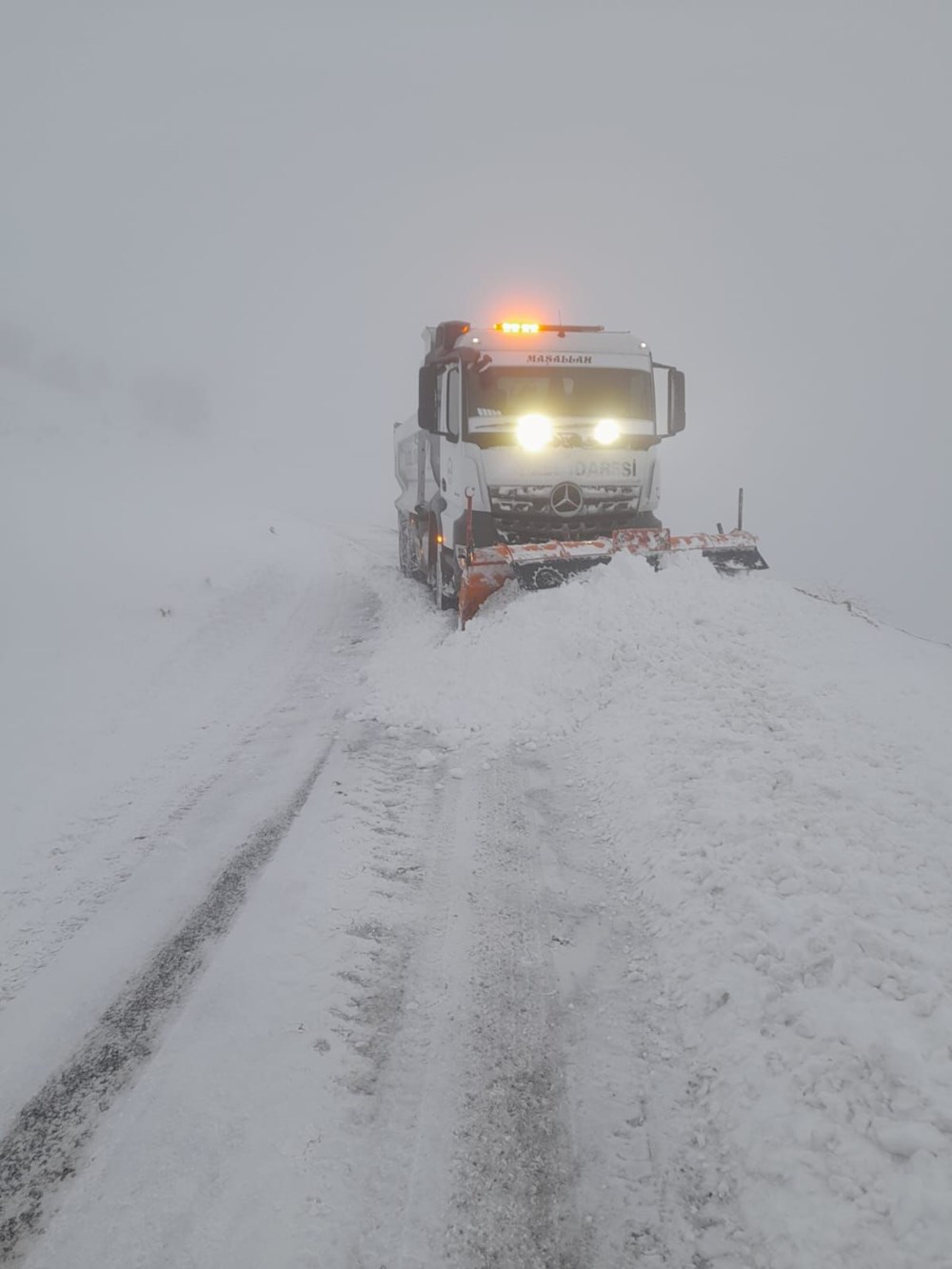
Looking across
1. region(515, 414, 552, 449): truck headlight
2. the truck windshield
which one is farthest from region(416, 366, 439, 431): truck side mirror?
region(515, 414, 552, 449): truck headlight

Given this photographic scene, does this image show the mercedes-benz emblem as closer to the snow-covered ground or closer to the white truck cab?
the white truck cab

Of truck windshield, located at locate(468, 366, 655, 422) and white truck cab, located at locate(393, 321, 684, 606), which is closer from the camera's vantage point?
white truck cab, located at locate(393, 321, 684, 606)

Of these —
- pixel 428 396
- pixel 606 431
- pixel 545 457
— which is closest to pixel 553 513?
pixel 545 457

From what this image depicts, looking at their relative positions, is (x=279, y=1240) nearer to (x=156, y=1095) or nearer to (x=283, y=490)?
(x=156, y=1095)

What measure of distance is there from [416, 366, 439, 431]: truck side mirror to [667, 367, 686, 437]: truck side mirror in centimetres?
320

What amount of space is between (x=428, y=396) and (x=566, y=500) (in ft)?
7.83

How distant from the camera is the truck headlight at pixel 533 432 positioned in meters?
8.60

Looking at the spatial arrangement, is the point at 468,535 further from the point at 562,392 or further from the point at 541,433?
the point at 562,392

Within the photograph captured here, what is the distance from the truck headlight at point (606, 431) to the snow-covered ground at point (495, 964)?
344 cm

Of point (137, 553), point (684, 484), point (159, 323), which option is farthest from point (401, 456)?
point (159, 323)

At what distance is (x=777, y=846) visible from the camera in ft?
11.0

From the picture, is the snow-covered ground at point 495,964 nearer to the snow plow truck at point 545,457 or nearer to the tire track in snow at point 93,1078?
the tire track in snow at point 93,1078

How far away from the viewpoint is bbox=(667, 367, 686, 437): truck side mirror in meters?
9.38

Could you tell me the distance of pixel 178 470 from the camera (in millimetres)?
28766
